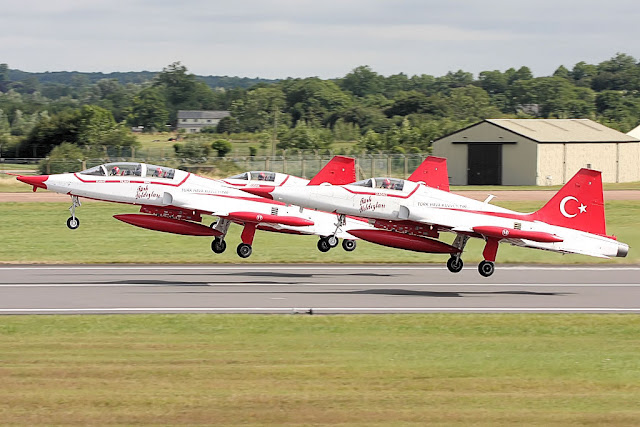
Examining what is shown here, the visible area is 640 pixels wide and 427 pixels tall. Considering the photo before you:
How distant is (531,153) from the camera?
7750 centimetres

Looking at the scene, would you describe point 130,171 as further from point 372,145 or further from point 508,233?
point 372,145

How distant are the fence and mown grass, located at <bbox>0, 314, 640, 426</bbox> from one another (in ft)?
151

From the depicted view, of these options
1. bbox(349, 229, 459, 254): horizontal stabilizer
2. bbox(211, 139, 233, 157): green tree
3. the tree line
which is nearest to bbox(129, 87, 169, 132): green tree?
the tree line

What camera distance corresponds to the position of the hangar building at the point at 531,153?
77812 mm

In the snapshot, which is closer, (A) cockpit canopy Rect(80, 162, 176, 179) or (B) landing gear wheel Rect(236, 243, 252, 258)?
(A) cockpit canopy Rect(80, 162, 176, 179)

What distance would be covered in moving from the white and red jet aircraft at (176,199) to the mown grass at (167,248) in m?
2.92

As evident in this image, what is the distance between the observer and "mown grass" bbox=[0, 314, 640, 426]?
13.3 metres

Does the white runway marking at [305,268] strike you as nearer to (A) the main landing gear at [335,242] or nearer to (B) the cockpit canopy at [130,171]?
(A) the main landing gear at [335,242]

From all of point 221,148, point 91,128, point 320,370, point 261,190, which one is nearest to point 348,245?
point 261,190

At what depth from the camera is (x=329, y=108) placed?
174 meters

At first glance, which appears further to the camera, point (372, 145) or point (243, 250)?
Answer: point (372, 145)

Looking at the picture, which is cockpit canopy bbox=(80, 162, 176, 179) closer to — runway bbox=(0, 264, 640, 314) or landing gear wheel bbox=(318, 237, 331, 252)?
runway bbox=(0, 264, 640, 314)

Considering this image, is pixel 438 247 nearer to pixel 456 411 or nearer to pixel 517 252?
pixel 517 252

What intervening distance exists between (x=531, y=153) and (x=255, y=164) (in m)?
20.4
